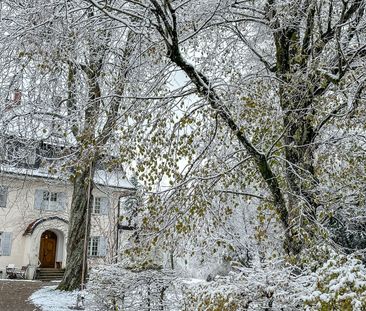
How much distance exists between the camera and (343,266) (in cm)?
366

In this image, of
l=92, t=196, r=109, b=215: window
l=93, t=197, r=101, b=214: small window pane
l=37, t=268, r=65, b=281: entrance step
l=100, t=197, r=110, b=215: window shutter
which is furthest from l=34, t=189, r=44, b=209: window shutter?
l=37, t=268, r=65, b=281: entrance step

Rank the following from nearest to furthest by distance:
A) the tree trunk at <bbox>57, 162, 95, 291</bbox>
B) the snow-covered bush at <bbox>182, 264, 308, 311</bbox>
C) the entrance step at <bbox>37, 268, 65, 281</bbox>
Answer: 1. the snow-covered bush at <bbox>182, 264, 308, 311</bbox>
2. the tree trunk at <bbox>57, 162, 95, 291</bbox>
3. the entrance step at <bbox>37, 268, 65, 281</bbox>

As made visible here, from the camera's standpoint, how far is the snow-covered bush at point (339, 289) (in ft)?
10.7

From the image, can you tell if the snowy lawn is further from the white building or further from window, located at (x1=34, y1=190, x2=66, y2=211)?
window, located at (x1=34, y1=190, x2=66, y2=211)

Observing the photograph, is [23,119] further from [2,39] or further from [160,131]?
[160,131]

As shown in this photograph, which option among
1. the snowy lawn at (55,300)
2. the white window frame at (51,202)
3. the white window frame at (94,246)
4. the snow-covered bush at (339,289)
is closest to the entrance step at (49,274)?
the white window frame at (94,246)

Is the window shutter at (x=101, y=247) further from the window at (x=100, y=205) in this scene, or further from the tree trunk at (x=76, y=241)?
→ the tree trunk at (x=76, y=241)

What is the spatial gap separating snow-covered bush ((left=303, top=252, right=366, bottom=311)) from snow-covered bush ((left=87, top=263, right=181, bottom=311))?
3.97 metres

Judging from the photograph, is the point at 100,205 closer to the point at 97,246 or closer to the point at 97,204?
the point at 97,204

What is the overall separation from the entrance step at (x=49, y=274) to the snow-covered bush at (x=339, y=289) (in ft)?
73.8

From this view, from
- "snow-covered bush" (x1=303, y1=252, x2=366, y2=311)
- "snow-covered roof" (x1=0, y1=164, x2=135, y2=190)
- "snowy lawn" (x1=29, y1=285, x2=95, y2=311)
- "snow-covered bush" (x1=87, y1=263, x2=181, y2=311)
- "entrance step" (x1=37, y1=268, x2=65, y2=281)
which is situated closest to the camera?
"snow-covered bush" (x1=303, y1=252, x2=366, y2=311)

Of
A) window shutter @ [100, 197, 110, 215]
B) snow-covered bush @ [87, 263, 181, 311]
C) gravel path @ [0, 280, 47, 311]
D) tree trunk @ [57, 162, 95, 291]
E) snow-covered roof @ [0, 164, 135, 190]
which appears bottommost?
gravel path @ [0, 280, 47, 311]

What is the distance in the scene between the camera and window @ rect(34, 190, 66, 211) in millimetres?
25766

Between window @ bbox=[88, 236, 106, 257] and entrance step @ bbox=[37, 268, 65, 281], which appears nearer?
entrance step @ bbox=[37, 268, 65, 281]
